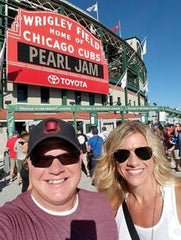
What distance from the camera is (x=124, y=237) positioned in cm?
190

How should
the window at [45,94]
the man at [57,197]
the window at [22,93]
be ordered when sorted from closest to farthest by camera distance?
the man at [57,197]
the window at [22,93]
the window at [45,94]

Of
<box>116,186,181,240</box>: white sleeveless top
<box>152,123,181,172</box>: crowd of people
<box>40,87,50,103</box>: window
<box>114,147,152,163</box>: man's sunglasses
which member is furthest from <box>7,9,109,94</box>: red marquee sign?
<box>116,186,181,240</box>: white sleeveless top

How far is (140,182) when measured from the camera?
85.7 inches

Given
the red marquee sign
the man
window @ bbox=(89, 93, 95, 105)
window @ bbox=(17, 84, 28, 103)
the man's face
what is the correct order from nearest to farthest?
1. the man
2. the man's face
3. the red marquee sign
4. window @ bbox=(17, 84, 28, 103)
5. window @ bbox=(89, 93, 95, 105)

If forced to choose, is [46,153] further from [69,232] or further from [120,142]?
[120,142]

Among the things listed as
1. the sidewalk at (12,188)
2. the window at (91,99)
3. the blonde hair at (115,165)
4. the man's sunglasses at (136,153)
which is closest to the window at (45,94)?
the window at (91,99)

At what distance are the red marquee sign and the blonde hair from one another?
15099 millimetres

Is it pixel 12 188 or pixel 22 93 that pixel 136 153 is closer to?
pixel 12 188

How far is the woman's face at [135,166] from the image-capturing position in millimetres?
2188

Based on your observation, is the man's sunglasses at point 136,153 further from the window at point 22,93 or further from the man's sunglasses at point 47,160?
the window at point 22,93

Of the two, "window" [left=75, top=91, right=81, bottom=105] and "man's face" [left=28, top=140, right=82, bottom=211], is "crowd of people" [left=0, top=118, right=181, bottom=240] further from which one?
Answer: "window" [left=75, top=91, right=81, bottom=105]

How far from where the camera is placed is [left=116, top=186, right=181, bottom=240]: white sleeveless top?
179 cm

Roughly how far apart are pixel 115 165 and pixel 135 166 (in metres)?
0.34

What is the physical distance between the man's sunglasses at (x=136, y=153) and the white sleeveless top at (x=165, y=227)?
1.24 ft
